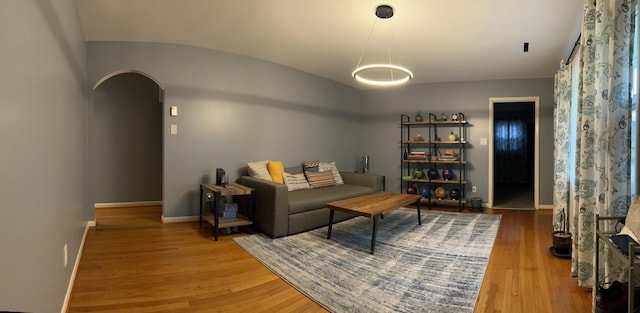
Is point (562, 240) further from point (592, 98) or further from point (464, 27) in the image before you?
point (464, 27)

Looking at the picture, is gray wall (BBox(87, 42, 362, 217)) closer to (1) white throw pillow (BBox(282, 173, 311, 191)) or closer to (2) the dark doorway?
(1) white throw pillow (BBox(282, 173, 311, 191))

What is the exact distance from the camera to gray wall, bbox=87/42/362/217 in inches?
154

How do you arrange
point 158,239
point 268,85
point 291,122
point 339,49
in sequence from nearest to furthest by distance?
point 158,239, point 339,49, point 268,85, point 291,122

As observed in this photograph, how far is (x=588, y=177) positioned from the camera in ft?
7.25

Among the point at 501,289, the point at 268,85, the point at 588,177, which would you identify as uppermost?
the point at 268,85

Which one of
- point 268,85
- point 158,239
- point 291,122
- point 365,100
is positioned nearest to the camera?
point 158,239

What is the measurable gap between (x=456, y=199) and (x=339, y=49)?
3408mm

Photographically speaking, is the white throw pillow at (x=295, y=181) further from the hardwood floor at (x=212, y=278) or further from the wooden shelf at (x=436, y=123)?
the wooden shelf at (x=436, y=123)

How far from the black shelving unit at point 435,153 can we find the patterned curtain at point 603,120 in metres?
3.18

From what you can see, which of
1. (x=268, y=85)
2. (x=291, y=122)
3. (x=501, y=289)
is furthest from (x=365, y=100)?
(x=501, y=289)

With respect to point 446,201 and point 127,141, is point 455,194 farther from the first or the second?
point 127,141

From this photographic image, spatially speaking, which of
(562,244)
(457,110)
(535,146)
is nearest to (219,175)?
(562,244)

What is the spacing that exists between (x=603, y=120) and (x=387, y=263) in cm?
186

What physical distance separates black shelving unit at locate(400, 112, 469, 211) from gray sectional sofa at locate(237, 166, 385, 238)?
203 cm
